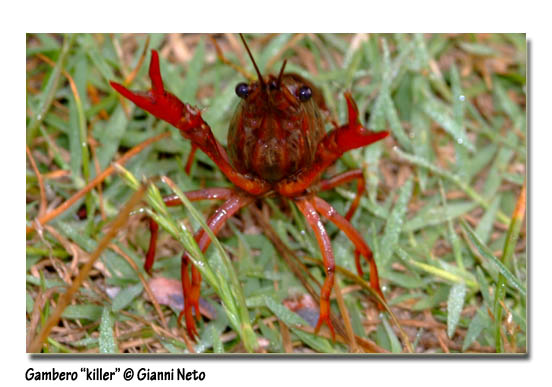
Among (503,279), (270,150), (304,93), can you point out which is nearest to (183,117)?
(270,150)

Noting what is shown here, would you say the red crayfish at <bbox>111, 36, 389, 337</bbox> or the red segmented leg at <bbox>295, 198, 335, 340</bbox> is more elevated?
the red crayfish at <bbox>111, 36, 389, 337</bbox>

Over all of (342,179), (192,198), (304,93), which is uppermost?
(304,93)

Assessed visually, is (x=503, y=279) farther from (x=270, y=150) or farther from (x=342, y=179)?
(x=270, y=150)

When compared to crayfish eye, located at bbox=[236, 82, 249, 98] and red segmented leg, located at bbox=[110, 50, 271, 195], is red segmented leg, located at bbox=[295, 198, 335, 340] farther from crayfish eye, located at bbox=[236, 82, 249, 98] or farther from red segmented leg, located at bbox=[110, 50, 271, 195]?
crayfish eye, located at bbox=[236, 82, 249, 98]

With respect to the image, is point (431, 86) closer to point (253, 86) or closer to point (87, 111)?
point (253, 86)

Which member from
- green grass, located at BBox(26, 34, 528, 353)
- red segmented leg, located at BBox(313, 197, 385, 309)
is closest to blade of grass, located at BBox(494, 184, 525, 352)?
green grass, located at BBox(26, 34, 528, 353)

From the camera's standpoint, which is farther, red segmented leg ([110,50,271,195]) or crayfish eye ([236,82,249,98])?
crayfish eye ([236,82,249,98])
